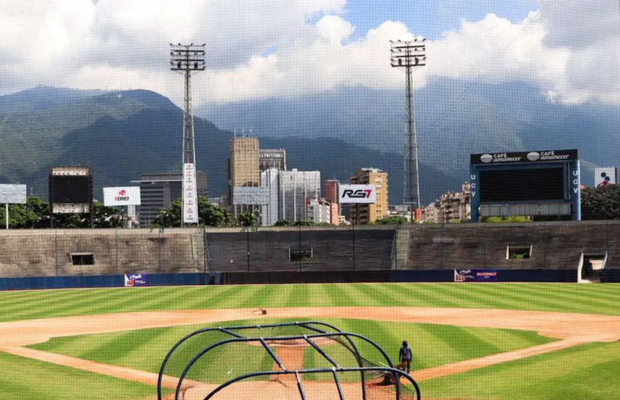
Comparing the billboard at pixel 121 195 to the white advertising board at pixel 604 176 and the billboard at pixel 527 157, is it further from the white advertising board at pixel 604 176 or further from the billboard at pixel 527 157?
the white advertising board at pixel 604 176

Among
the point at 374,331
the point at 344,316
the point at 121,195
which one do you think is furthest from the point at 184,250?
the point at 374,331

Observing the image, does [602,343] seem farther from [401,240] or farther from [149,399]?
[401,240]

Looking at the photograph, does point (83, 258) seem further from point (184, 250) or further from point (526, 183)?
point (526, 183)

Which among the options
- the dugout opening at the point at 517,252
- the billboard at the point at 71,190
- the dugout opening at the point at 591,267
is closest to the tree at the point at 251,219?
the billboard at the point at 71,190

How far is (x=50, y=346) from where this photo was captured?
1088 inches

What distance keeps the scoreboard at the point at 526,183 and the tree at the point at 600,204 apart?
64762mm

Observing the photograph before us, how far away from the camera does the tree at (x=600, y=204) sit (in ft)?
416

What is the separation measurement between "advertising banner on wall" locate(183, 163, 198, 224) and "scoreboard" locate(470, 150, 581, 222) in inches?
1230

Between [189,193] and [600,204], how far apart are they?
8970 cm

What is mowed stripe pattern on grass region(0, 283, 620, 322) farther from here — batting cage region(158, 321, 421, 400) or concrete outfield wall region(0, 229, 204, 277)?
batting cage region(158, 321, 421, 400)

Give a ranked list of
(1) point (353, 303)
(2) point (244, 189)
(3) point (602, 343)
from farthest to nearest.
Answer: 1. (2) point (244, 189)
2. (1) point (353, 303)
3. (3) point (602, 343)

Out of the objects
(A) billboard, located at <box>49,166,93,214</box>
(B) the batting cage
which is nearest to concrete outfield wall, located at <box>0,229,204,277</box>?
(A) billboard, located at <box>49,166,93,214</box>

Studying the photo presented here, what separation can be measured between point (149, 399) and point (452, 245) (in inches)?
2052

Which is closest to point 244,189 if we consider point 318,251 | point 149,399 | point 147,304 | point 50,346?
point 318,251
